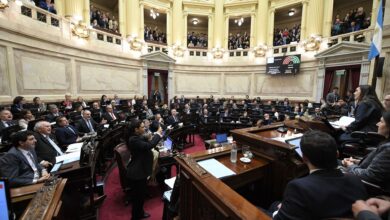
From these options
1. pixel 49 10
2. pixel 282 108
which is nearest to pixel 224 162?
pixel 282 108

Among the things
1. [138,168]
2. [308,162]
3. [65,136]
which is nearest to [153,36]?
[65,136]

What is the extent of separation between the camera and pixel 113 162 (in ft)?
16.3

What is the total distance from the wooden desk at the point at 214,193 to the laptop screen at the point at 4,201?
1.32 metres

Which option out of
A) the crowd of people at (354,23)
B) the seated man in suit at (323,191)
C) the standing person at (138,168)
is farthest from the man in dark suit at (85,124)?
the crowd of people at (354,23)

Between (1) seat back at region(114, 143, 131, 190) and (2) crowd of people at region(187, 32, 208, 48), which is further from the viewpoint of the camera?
(2) crowd of people at region(187, 32, 208, 48)

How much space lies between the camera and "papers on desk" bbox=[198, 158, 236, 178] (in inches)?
73.9

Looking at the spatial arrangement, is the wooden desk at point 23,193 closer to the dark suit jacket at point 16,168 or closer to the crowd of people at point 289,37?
the dark suit jacket at point 16,168

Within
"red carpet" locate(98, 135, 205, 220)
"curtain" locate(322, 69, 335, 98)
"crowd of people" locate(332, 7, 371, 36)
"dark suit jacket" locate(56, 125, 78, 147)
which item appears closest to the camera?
"red carpet" locate(98, 135, 205, 220)

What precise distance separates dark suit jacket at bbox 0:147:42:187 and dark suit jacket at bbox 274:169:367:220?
9.38 feet

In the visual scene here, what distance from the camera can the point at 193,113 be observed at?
824cm

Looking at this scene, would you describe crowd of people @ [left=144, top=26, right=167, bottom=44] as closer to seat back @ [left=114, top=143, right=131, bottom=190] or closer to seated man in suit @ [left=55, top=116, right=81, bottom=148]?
seated man in suit @ [left=55, top=116, right=81, bottom=148]

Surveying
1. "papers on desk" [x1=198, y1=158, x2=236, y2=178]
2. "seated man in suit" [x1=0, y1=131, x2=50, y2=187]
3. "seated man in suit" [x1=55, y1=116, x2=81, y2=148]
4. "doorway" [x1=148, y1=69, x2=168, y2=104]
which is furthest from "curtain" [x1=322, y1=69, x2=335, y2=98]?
"seated man in suit" [x1=0, y1=131, x2=50, y2=187]

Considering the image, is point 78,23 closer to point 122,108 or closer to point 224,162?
point 122,108

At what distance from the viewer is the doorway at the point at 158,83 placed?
13430 mm
